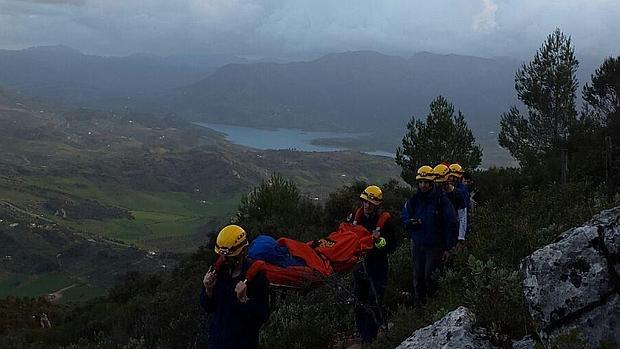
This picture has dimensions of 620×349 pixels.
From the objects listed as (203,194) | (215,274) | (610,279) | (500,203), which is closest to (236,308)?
→ (215,274)

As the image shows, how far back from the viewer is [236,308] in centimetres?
454

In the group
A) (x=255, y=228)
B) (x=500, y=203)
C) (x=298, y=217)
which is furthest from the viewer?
(x=298, y=217)

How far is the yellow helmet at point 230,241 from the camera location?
14.6 ft

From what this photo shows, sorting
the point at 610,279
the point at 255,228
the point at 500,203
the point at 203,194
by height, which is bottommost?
the point at 203,194

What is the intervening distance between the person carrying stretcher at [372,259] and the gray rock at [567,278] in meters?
2.88

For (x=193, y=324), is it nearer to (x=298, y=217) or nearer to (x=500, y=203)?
(x=500, y=203)

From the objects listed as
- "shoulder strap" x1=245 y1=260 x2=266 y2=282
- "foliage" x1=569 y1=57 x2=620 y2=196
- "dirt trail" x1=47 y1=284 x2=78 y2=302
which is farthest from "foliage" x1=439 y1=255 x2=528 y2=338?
"dirt trail" x1=47 y1=284 x2=78 y2=302

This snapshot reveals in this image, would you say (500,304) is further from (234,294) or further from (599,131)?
(599,131)

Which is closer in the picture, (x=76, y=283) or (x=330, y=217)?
(x=330, y=217)

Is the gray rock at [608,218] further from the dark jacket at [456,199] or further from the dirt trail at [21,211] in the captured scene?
the dirt trail at [21,211]

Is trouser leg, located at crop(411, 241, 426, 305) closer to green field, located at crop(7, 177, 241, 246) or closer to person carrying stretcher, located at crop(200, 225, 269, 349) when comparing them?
person carrying stretcher, located at crop(200, 225, 269, 349)

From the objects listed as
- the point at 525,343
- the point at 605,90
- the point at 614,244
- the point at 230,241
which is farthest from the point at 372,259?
the point at 605,90

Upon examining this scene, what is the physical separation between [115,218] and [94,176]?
45889 millimetres

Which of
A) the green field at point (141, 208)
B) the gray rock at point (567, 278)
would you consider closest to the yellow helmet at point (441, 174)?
the gray rock at point (567, 278)
